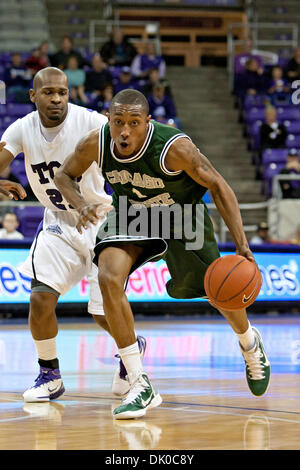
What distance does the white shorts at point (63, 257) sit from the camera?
591 cm

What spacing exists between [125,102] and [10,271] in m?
7.51

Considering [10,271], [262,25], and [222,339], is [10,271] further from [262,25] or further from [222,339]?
[262,25]

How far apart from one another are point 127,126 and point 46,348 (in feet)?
5.51

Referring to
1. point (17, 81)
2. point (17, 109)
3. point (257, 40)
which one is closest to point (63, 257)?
point (17, 109)

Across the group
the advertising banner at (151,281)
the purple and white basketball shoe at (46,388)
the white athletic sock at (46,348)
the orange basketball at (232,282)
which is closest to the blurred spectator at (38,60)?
the advertising banner at (151,281)

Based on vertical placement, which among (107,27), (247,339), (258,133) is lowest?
(247,339)

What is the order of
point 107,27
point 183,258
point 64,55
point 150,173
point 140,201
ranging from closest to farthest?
point 150,173
point 140,201
point 183,258
point 64,55
point 107,27

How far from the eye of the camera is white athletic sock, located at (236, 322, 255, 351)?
567 centimetres

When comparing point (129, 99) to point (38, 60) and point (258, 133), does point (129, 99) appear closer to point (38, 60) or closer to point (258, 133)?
point (38, 60)

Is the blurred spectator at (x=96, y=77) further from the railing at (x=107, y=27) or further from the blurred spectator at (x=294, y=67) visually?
the blurred spectator at (x=294, y=67)

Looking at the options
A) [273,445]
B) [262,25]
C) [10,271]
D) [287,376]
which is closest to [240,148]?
[262,25]

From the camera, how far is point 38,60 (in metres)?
17.2

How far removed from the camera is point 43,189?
6051mm

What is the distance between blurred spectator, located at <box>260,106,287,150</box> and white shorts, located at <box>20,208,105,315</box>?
37.8ft
